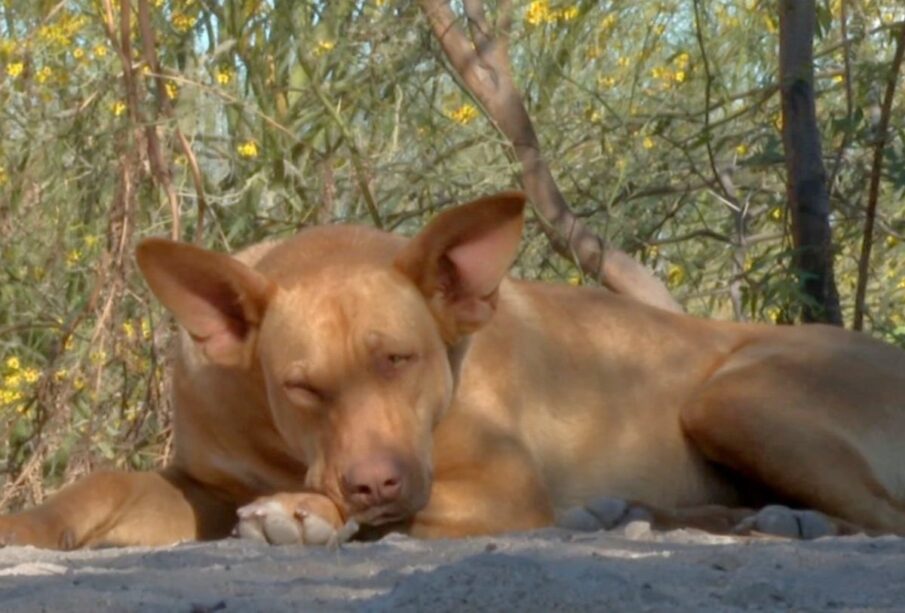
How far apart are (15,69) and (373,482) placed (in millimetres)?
3529

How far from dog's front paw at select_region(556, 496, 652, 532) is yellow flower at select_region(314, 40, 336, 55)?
294 centimetres

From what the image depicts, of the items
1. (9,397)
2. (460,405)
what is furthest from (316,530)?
(9,397)

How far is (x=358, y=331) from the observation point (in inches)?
172

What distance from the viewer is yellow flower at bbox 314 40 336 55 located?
7117 mm

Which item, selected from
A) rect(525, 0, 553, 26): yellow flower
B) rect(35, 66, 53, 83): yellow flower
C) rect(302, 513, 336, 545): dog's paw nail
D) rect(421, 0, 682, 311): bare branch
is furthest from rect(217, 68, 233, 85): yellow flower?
rect(302, 513, 336, 545): dog's paw nail

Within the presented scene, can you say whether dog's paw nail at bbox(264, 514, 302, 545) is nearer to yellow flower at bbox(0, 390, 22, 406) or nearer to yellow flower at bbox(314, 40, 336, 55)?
yellow flower at bbox(0, 390, 22, 406)

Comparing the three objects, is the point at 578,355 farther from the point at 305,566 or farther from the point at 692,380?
the point at 305,566

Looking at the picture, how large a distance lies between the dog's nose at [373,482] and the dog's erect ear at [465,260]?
603mm

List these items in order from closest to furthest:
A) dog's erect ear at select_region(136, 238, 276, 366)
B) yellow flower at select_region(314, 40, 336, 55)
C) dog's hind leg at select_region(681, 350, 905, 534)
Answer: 1. dog's erect ear at select_region(136, 238, 276, 366)
2. dog's hind leg at select_region(681, 350, 905, 534)
3. yellow flower at select_region(314, 40, 336, 55)

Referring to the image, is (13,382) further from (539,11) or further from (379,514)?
(379,514)

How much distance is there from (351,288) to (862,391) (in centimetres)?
160

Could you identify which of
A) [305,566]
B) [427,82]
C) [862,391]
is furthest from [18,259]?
[305,566]

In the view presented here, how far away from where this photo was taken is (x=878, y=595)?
3014mm

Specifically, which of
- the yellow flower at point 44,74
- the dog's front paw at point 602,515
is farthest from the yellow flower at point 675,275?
the dog's front paw at point 602,515
